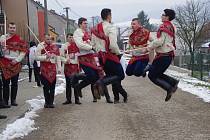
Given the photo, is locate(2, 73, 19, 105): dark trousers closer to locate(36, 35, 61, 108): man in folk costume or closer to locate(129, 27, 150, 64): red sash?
locate(36, 35, 61, 108): man in folk costume

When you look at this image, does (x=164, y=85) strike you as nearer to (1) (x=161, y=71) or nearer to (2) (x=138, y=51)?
(1) (x=161, y=71)

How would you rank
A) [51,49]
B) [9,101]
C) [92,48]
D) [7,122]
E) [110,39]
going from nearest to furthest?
[7,122] → [110,39] → [92,48] → [51,49] → [9,101]

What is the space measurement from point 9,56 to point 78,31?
183 cm

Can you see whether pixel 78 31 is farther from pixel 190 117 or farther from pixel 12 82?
pixel 190 117

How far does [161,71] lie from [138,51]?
816mm

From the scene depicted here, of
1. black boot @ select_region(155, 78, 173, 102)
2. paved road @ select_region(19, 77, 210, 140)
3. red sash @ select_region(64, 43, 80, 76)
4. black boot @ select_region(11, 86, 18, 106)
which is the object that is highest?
red sash @ select_region(64, 43, 80, 76)

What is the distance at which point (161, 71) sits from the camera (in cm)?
984

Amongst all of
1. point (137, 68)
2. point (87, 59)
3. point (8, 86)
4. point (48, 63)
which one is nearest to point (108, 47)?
point (137, 68)

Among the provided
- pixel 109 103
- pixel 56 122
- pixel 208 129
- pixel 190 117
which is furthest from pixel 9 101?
pixel 208 129

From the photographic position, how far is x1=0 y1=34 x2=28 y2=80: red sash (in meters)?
11.6

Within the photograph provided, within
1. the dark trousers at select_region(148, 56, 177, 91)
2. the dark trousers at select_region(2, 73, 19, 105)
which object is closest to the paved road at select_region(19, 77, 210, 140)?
the dark trousers at select_region(148, 56, 177, 91)

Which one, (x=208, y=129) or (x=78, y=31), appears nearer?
(x=208, y=129)

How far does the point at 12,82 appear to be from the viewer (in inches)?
478

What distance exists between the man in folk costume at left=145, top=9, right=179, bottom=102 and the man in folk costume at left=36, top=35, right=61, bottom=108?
9.61 ft
